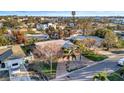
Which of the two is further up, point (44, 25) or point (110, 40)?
point (44, 25)

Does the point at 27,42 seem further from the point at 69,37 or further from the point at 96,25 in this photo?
the point at 96,25

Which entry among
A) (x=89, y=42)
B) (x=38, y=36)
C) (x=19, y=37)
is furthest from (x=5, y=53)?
(x=89, y=42)

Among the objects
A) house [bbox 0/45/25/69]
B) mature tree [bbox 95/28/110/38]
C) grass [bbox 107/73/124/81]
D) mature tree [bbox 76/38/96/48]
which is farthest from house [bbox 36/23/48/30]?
grass [bbox 107/73/124/81]

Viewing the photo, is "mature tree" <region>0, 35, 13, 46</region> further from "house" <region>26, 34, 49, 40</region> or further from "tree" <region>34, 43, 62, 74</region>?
"tree" <region>34, 43, 62, 74</region>

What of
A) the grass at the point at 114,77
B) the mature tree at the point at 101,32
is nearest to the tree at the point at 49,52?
the mature tree at the point at 101,32

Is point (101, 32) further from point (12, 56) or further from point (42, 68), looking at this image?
point (12, 56)
